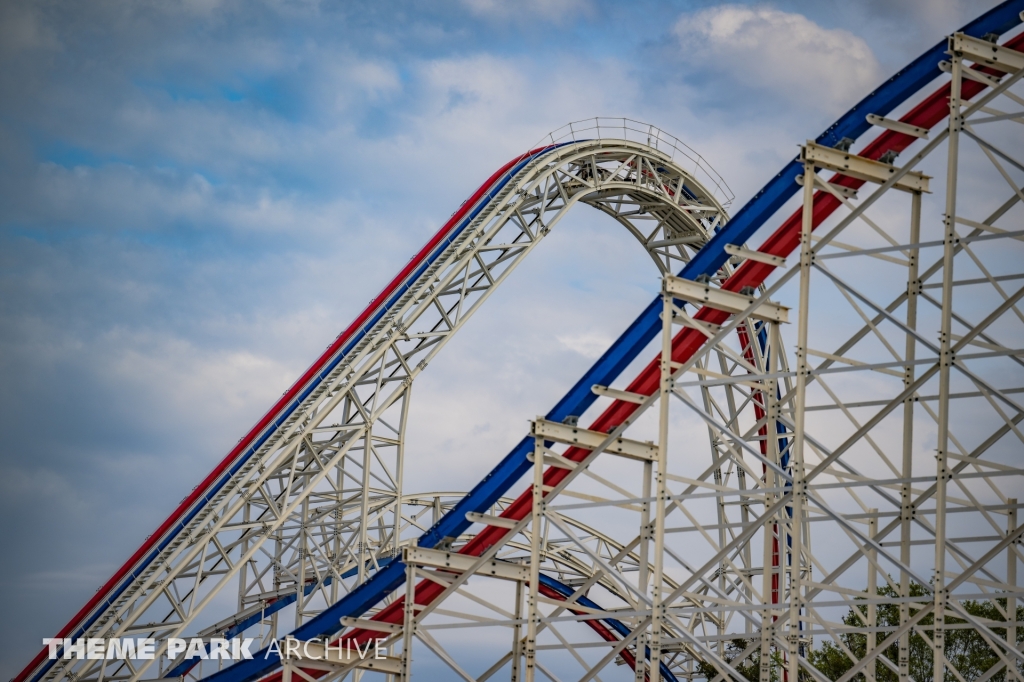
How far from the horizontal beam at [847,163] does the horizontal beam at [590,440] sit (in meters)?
4.86

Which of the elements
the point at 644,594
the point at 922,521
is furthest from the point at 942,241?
the point at 644,594

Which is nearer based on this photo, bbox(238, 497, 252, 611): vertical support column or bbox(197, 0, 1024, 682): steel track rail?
bbox(197, 0, 1024, 682): steel track rail

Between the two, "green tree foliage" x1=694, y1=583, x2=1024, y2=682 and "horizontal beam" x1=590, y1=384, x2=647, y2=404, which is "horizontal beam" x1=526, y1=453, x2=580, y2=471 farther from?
"green tree foliage" x1=694, y1=583, x2=1024, y2=682

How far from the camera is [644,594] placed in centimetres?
1753

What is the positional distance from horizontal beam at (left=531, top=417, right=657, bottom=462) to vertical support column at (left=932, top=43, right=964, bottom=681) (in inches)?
182

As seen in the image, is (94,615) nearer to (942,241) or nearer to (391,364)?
(391,364)

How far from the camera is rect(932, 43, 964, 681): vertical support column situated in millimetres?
15359

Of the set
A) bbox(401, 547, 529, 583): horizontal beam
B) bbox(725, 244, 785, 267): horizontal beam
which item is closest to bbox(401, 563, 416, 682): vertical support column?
bbox(401, 547, 529, 583): horizontal beam

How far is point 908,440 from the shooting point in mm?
17141

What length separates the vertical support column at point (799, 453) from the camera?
16016 mm

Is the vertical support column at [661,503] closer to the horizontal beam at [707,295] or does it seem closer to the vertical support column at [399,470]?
the horizontal beam at [707,295]

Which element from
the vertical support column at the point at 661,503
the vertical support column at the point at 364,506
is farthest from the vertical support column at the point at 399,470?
the vertical support column at the point at 661,503

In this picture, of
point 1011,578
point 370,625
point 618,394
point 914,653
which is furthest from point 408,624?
point 914,653

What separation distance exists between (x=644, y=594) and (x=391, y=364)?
34.4 feet
